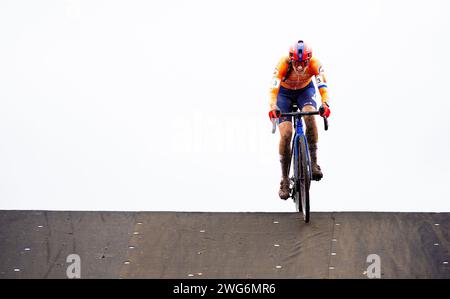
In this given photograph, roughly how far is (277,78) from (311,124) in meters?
0.55

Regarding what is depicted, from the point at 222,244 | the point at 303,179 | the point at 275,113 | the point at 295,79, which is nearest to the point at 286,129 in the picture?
the point at 275,113

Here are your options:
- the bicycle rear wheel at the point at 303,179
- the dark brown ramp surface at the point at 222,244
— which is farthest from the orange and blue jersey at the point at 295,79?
the dark brown ramp surface at the point at 222,244

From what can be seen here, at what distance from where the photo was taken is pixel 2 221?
59.1 ft

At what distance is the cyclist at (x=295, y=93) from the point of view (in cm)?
1808

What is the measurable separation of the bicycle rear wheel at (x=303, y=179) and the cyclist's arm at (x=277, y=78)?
1.60ft

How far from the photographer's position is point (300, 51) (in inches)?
711

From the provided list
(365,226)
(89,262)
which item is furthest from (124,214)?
(365,226)

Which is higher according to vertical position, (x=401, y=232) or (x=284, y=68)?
(x=284, y=68)

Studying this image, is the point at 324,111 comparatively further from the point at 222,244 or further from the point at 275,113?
the point at 222,244

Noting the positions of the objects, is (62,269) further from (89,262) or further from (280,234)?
(280,234)
